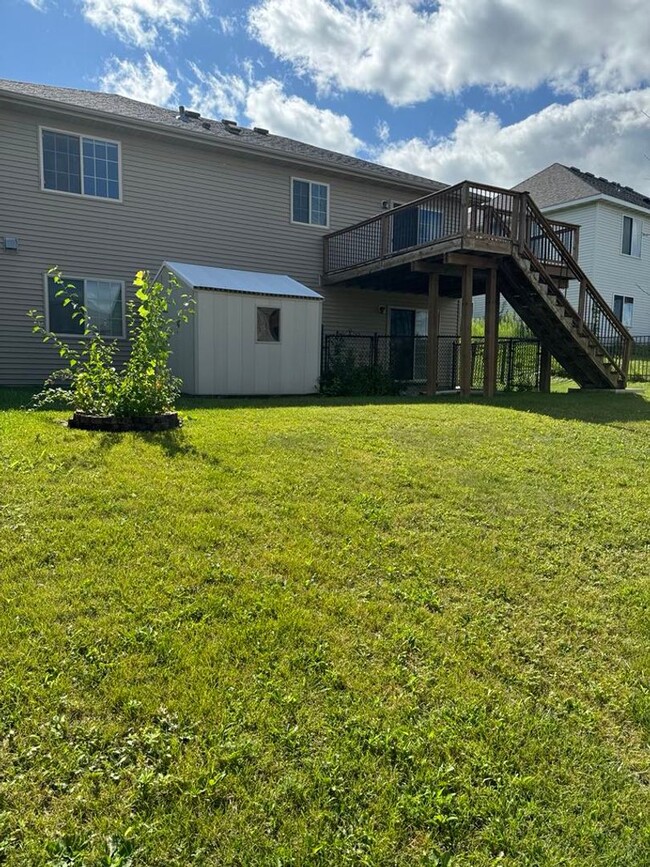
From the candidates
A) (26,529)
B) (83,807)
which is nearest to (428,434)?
(26,529)

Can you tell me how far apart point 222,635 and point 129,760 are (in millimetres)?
728

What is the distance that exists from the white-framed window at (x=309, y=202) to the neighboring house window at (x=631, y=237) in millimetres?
14390

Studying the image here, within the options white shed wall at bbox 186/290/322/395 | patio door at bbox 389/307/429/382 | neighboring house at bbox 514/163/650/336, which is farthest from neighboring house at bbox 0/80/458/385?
neighboring house at bbox 514/163/650/336

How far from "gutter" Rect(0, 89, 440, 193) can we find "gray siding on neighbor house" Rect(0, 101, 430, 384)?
17 cm

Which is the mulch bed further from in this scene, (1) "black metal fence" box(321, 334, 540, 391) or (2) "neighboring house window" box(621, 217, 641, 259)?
(2) "neighboring house window" box(621, 217, 641, 259)

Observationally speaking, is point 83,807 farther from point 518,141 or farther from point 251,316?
point 518,141

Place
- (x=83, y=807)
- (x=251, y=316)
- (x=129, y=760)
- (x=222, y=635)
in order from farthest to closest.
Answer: (x=251, y=316)
(x=222, y=635)
(x=129, y=760)
(x=83, y=807)

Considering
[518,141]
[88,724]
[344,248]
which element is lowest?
[88,724]

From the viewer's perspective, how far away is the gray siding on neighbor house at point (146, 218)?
11.2 meters

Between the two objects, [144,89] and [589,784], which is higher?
[144,89]

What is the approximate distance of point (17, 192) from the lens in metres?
11.2

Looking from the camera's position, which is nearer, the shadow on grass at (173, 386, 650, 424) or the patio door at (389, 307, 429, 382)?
the shadow on grass at (173, 386, 650, 424)

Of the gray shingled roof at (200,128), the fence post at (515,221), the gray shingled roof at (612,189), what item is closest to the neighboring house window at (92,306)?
the gray shingled roof at (200,128)

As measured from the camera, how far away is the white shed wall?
10438mm
